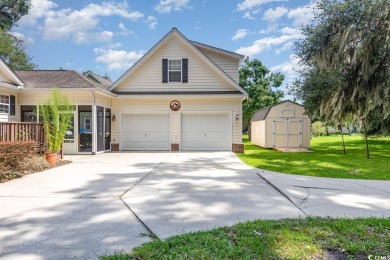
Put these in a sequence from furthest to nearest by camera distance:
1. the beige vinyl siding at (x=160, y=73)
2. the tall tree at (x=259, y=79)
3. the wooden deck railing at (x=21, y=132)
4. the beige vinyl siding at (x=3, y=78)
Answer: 1. the tall tree at (x=259, y=79)
2. the beige vinyl siding at (x=160, y=73)
3. the beige vinyl siding at (x=3, y=78)
4. the wooden deck railing at (x=21, y=132)

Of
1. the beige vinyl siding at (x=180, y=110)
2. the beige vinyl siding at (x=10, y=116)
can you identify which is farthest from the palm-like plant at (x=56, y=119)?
the beige vinyl siding at (x=180, y=110)

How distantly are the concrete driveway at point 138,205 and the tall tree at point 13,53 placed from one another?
27872 millimetres

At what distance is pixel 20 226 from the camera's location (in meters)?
3.77

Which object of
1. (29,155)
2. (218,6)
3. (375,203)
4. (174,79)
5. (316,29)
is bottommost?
(375,203)

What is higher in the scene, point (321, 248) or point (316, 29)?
point (316, 29)

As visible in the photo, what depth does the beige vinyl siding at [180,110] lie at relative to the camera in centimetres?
1525

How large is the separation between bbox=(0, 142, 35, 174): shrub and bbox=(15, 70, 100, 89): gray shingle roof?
5715 millimetres

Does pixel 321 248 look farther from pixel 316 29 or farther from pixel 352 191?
pixel 316 29

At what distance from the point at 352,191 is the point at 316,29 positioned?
9.56m

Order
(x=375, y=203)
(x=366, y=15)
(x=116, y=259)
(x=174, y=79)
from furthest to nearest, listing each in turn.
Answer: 1. (x=174, y=79)
2. (x=366, y=15)
3. (x=375, y=203)
4. (x=116, y=259)

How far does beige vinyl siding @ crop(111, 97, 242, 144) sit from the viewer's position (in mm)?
15250

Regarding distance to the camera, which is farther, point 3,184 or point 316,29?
point 316,29

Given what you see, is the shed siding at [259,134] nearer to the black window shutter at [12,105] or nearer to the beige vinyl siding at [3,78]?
the black window shutter at [12,105]

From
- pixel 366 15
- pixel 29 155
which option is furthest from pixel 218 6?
pixel 29 155
